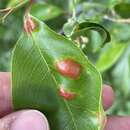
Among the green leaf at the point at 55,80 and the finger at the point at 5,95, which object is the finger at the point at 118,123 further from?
the green leaf at the point at 55,80

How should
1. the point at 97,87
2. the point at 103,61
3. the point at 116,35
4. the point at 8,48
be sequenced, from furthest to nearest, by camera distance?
the point at 8,48 < the point at 103,61 < the point at 116,35 < the point at 97,87

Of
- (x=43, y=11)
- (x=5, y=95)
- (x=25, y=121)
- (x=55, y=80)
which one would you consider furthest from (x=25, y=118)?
(x=43, y=11)

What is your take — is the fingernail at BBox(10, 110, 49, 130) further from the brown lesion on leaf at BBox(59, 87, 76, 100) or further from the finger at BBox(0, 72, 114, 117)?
the finger at BBox(0, 72, 114, 117)

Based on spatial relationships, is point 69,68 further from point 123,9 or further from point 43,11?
point 43,11

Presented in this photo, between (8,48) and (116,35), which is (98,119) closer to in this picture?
(116,35)

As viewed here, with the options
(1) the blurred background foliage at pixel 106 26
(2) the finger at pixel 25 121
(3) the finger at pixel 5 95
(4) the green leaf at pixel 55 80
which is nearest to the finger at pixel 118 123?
(1) the blurred background foliage at pixel 106 26

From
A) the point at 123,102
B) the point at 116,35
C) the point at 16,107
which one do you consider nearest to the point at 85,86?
the point at 16,107

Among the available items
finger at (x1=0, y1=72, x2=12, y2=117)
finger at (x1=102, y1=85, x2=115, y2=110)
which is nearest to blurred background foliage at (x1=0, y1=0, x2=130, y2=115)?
finger at (x1=102, y1=85, x2=115, y2=110)
